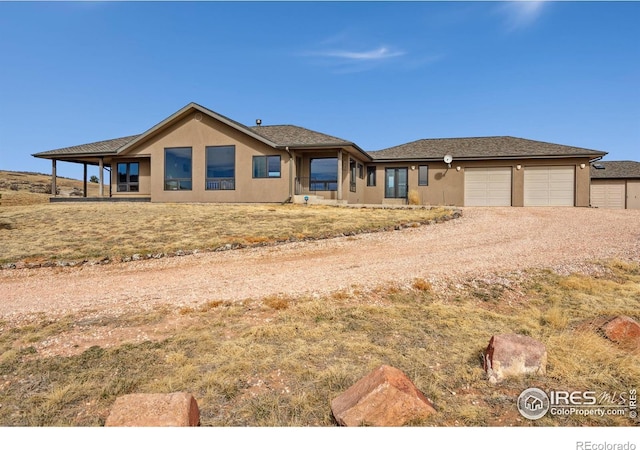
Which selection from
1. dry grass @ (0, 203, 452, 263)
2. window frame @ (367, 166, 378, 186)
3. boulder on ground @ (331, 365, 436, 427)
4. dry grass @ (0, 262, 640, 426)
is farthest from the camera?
window frame @ (367, 166, 378, 186)

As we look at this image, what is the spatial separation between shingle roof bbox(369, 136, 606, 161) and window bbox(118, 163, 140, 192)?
16.2m

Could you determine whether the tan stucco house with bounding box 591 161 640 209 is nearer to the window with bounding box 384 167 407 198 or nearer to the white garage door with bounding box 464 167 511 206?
the white garage door with bounding box 464 167 511 206

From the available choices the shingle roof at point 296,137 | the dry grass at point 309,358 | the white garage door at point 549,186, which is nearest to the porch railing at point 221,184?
the shingle roof at point 296,137

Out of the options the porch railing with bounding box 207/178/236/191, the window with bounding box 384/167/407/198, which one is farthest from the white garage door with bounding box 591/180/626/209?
the porch railing with bounding box 207/178/236/191

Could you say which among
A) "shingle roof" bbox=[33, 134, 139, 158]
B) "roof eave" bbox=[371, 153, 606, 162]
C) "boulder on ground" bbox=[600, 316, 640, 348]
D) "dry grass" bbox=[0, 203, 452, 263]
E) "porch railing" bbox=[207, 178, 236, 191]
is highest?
"shingle roof" bbox=[33, 134, 139, 158]

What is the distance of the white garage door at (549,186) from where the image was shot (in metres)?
22.5

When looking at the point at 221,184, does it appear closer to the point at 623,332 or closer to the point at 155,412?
the point at 155,412

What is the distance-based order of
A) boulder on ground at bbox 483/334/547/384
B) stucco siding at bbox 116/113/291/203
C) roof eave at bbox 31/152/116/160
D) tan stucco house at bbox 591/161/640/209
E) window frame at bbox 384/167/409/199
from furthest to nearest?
tan stucco house at bbox 591/161/640/209 → window frame at bbox 384/167/409/199 → roof eave at bbox 31/152/116/160 → stucco siding at bbox 116/113/291/203 → boulder on ground at bbox 483/334/547/384

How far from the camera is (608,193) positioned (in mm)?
28812

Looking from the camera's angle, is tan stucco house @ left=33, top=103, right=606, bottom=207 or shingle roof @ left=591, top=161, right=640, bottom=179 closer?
tan stucco house @ left=33, top=103, right=606, bottom=207

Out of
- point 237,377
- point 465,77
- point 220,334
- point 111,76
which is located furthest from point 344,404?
point 111,76

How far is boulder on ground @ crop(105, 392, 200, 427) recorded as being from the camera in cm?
282

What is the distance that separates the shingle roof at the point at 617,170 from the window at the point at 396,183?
15.9m
